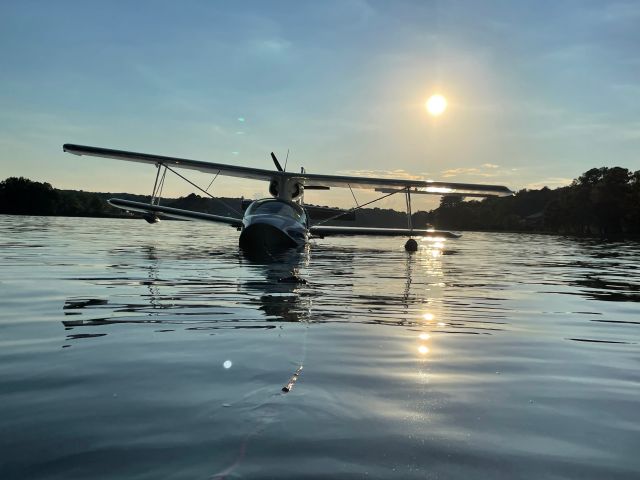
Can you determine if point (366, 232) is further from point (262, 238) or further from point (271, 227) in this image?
point (262, 238)

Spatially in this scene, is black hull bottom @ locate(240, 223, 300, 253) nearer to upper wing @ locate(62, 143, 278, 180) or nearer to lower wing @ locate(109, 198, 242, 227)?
lower wing @ locate(109, 198, 242, 227)

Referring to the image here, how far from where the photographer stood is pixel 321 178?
25703 millimetres

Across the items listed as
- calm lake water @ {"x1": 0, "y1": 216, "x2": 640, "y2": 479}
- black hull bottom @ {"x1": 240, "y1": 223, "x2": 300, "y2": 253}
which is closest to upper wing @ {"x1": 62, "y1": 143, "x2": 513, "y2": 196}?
black hull bottom @ {"x1": 240, "y1": 223, "x2": 300, "y2": 253}

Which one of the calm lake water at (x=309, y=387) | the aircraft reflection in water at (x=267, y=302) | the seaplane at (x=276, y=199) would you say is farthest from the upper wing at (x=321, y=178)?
the calm lake water at (x=309, y=387)

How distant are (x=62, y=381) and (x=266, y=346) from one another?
1958 millimetres

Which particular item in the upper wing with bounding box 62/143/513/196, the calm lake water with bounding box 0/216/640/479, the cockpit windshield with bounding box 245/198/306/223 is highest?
the upper wing with bounding box 62/143/513/196

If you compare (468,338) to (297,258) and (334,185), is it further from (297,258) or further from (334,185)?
(334,185)

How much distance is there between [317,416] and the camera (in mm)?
3260

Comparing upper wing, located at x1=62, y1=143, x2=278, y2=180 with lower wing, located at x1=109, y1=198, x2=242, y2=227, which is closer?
upper wing, located at x1=62, y1=143, x2=278, y2=180

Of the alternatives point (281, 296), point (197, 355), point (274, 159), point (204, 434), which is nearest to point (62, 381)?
point (197, 355)

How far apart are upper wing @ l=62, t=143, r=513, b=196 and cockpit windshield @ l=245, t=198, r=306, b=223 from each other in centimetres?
405

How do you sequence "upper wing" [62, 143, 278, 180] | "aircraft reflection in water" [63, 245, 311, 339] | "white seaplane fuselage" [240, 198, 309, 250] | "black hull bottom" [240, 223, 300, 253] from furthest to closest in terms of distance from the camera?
"upper wing" [62, 143, 278, 180] → "white seaplane fuselage" [240, 198, 309, 250] → "black hull bottom" [240, 223, 300, 253] → "aircraft reflection in water" [63, 245, 311, 339]

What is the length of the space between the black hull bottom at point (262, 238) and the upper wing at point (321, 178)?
606 cm

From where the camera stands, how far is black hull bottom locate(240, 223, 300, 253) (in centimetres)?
1852
